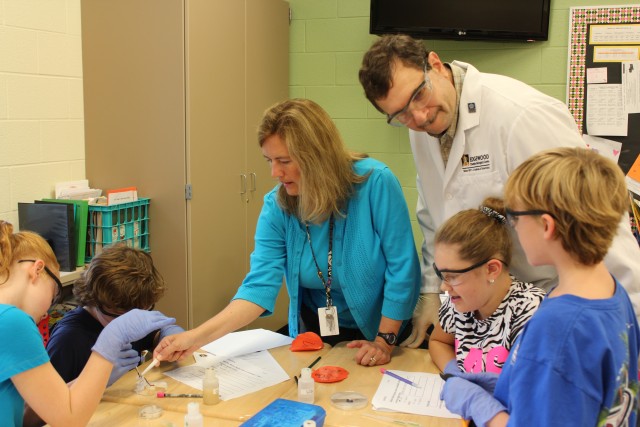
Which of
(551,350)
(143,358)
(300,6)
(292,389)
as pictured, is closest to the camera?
(551,350)

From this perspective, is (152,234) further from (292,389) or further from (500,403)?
(500,403)

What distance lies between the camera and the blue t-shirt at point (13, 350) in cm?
132

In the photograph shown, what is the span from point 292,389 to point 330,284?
17.5 inches

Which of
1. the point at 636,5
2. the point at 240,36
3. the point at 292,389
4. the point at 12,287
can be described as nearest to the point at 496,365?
the point at 292,389

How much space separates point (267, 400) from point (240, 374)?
200 millimetres

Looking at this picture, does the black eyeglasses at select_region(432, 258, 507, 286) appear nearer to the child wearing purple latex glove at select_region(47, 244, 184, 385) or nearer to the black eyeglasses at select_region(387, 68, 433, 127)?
the black eyeglasses at select_region(387, 68, 433, 127)

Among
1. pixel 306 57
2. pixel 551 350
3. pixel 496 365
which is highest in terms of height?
pixel 306 57

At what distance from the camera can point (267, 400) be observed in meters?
1.61

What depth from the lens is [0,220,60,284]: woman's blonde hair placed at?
144 cm

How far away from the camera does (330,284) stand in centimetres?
204

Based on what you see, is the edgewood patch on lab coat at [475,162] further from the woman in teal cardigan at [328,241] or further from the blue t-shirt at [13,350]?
the blue t-shirt at [13,350]

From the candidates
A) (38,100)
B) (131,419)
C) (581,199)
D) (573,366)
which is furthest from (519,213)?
(38,100)

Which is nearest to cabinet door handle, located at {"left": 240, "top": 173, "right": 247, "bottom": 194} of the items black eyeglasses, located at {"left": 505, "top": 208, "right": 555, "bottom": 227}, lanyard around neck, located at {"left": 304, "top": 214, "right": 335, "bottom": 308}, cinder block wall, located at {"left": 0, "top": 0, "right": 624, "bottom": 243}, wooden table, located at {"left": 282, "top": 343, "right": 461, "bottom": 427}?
cinder block wall, located at {"left": 0, "top": 0, "right": 624, "bottom": 243}

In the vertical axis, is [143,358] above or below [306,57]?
below
